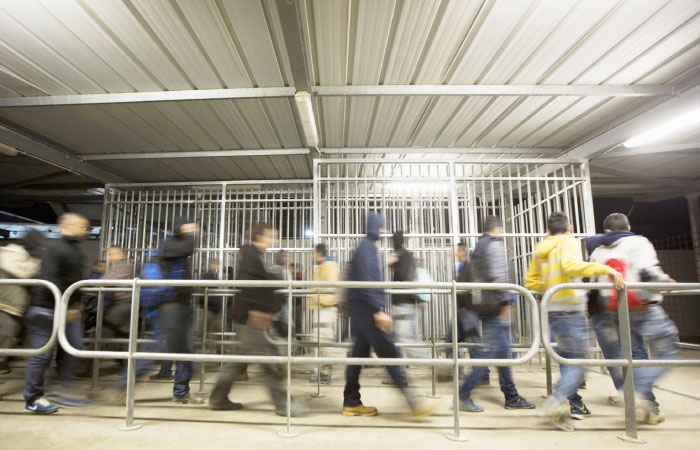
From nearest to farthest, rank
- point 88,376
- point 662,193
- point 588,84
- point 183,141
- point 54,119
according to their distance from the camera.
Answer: point 588,84
point 88,376
point 54,119
point 183,141
point 662,193

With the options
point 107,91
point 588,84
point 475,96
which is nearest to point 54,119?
point 107,91

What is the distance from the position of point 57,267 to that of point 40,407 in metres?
1.23

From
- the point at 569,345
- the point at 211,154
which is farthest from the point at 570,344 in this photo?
the point at 211,154

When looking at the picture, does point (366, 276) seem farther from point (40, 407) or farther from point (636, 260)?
point (40, 407)

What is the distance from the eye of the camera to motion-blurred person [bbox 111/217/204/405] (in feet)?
11.8

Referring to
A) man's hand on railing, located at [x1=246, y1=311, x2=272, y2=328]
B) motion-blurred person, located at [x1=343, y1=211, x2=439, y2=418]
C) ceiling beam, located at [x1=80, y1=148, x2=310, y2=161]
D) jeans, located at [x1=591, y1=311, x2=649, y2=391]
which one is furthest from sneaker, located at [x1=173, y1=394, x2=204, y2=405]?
ceiling beam, located at [x1=80, y1=148, x2=310, y2=161]

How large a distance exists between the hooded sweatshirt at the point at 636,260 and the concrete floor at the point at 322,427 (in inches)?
43.7

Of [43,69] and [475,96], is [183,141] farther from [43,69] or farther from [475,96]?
[475,96]

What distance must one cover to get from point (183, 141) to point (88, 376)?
383 centimetres

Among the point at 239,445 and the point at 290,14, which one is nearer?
the point at 239,445

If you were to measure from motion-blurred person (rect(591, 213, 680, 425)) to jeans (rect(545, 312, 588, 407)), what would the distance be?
1.35ft

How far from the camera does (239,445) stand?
9.22 feet

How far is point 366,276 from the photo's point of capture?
133 inches

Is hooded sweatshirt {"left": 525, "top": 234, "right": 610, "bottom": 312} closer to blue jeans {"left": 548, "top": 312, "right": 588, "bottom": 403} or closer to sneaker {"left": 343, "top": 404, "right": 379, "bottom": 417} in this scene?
blue jeans {"left": 548, "top": 312, "right": 588, "bottom": 403}
